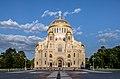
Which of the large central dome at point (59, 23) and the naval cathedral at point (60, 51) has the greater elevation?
the large central dome at point (59, 23)

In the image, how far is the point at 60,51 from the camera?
10425 centimetres

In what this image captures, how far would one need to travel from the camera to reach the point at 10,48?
108188 mm

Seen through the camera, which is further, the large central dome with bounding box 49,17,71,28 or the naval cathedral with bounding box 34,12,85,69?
the large central dome with bounding box 49,17,71,28

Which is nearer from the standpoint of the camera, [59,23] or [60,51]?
[60,51]

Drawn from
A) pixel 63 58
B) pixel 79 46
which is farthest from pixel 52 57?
pixel 79 46

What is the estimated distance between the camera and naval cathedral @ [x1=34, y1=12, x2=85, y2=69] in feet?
334

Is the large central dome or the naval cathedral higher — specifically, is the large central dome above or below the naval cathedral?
above

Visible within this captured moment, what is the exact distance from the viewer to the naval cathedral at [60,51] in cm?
10191

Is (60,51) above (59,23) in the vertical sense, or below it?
below

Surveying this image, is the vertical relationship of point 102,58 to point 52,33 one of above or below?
below

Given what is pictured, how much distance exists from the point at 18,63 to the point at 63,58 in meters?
18.0

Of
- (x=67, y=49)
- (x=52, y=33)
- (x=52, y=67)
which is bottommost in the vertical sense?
(x=52, y=67)

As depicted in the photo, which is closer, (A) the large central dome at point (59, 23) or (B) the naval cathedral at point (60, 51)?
(B) the naval cathedral at point (60, 51)

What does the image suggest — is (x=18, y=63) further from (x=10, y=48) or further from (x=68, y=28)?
(x=68, y=28)
